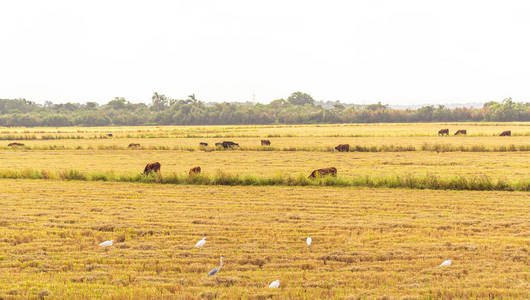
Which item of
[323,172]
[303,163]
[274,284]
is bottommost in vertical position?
[303,163]

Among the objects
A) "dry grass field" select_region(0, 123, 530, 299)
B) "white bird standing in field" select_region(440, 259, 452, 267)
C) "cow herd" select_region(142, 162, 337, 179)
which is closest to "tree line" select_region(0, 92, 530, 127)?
"cow herd" select_region(142, 162, 337, 179)

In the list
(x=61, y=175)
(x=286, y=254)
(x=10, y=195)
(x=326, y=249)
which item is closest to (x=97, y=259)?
(x=286, y=254)

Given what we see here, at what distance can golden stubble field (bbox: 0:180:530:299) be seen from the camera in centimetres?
717

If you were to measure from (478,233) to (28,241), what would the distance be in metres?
10.6

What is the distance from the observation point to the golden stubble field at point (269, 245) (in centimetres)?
717

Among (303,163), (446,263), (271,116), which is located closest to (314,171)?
(303,163)

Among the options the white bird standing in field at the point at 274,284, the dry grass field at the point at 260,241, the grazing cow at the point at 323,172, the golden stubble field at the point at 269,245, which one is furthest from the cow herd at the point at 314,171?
the white bird standing in field at the point at 274,284

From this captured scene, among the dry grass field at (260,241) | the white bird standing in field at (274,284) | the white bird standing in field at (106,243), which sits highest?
the white bird standing in field at (106,243)

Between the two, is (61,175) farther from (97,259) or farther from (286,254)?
(286,254)

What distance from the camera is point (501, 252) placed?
880 cm

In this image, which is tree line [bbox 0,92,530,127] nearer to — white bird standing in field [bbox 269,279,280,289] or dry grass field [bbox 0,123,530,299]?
dry grass field [bbox 0,123,530,299]

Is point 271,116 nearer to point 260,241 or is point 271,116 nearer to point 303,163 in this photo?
point 303,163

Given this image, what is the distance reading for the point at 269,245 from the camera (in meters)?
9.50

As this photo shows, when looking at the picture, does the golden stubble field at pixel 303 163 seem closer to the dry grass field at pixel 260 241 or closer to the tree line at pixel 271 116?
the dry grass field at pixel 260 241
